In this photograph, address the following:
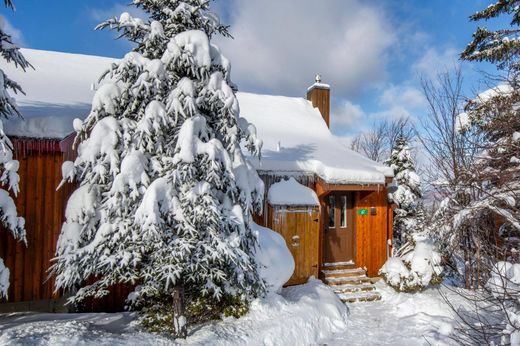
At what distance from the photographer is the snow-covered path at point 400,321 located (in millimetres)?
6023

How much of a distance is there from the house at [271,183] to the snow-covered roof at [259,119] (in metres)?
0.02

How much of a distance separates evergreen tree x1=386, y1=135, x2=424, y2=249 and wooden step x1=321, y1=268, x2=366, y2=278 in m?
3.82

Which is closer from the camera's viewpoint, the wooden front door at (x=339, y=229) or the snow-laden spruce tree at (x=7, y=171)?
the snow-laden spruce tree at (x=7, y=171)

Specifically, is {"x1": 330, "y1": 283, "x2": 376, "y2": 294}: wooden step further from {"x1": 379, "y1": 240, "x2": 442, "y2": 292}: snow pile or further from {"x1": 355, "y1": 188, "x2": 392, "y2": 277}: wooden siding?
{"x1": 355, "y1": 188, "x2": 392, "y2": 277}: wooden siding

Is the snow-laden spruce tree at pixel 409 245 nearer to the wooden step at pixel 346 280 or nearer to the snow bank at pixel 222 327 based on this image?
the wooden step at pixel 346 280

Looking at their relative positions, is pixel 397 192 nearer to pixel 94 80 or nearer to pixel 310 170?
pixel 310 170

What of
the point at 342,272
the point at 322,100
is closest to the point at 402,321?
the point at 342,272

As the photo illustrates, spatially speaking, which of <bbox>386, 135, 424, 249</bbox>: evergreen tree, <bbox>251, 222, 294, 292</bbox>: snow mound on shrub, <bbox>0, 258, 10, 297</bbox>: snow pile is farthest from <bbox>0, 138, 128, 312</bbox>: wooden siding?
<bbox>386, 135, 424, 249</bbox>: evergreen tree

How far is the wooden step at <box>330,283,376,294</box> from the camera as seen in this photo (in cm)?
824

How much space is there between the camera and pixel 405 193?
12125 millimetres

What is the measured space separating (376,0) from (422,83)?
10.5 ft

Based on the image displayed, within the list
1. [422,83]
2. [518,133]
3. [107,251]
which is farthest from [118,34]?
[422,83]

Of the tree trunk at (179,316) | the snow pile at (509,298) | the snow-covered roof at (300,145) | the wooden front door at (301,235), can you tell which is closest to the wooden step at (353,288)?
the wooden front door at (301,235)

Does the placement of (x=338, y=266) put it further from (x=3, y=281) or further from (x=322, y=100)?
(x=3, y=281)
